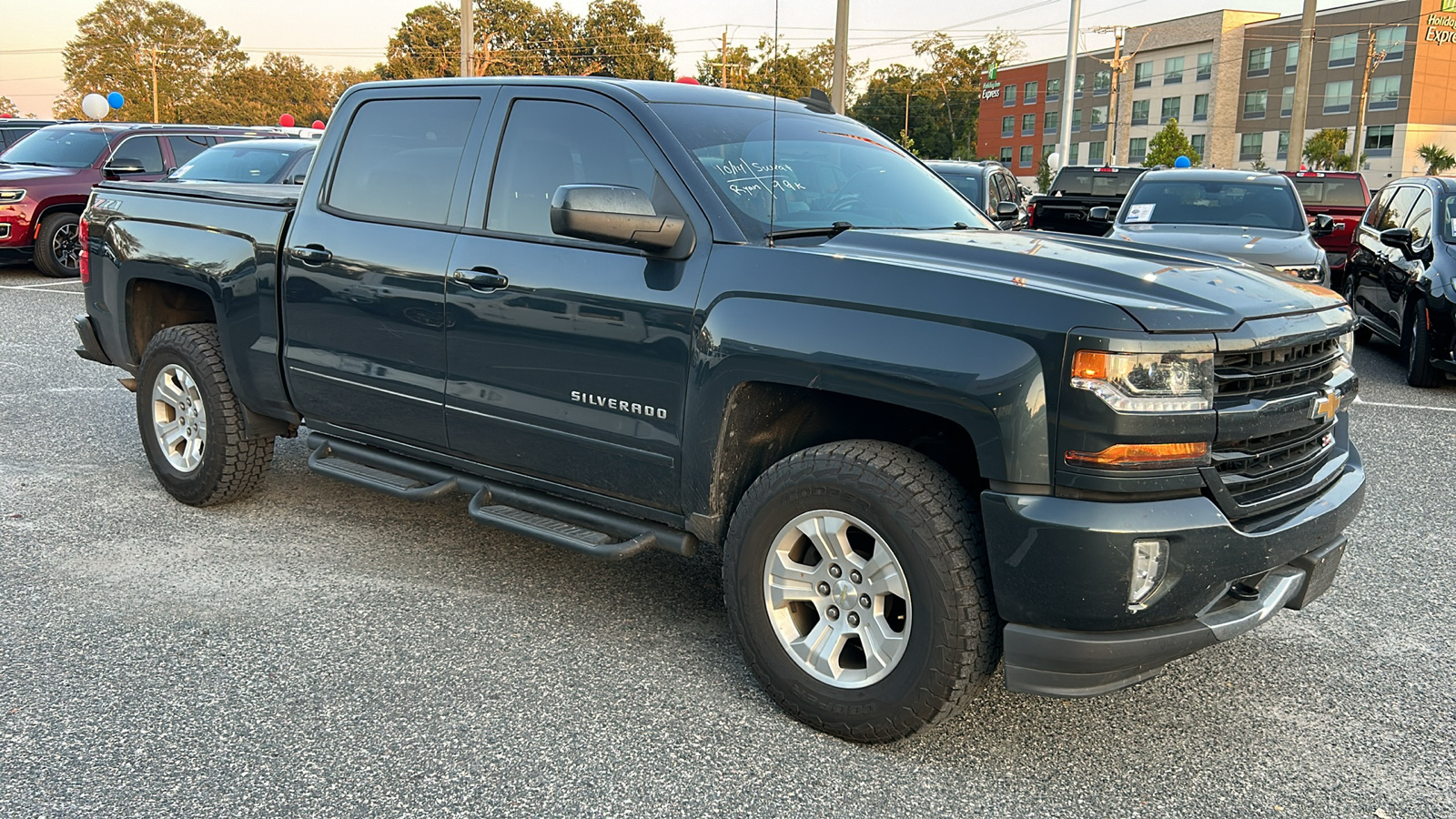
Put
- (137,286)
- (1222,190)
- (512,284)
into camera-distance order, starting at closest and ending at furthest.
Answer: (512,284), (137,286), (1222,190)

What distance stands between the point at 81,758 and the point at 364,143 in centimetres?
262

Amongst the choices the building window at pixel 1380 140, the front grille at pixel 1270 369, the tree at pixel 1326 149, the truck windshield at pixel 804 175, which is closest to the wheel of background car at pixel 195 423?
the truck windshield at pixel 804 175

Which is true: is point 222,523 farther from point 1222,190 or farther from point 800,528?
point 1222,190

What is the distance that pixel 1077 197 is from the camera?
19.0 m

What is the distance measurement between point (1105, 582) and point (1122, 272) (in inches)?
35.4

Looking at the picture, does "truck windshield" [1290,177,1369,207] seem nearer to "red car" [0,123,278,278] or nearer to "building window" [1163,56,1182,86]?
"red car" [0,123,278,278]

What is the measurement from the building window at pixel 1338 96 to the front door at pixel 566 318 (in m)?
71.5

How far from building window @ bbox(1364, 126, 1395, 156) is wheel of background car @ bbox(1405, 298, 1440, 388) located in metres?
61.6

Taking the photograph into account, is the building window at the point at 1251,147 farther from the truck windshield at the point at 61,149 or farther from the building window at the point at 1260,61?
the truck windshield at the point at 61,149

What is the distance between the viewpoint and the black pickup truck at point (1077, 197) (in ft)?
60.5

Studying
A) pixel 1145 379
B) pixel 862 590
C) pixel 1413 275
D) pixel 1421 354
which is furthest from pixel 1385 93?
pixel 862 590

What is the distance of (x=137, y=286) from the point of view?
5699 millimetres

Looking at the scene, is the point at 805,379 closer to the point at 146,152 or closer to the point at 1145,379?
the point at 1145,379

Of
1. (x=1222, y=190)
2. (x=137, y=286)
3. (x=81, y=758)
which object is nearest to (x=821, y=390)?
(x=81, y=758)
